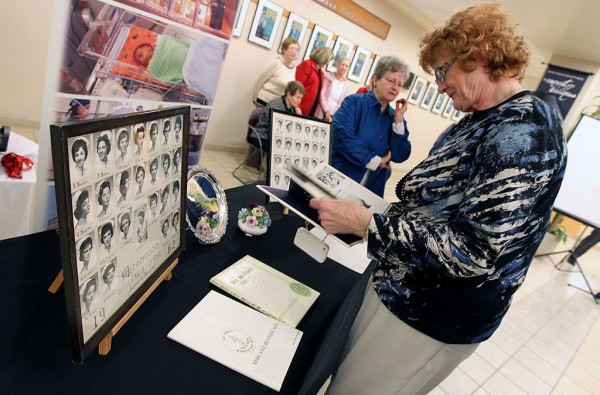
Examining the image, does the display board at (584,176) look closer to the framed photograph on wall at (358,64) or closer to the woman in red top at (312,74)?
the woman in red top at (312,74)

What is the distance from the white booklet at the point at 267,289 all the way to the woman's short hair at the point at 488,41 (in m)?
0.74

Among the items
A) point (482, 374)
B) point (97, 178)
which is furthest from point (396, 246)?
point (482, 374)

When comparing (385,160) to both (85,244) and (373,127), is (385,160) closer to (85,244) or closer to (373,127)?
(373,127)

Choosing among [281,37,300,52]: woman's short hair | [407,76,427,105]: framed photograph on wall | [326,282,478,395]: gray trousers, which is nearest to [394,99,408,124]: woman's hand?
[326,282,478,395]: gray trousers

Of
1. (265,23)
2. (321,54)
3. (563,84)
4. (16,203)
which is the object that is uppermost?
(563,84)

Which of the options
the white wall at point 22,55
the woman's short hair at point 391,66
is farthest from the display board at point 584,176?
the white wall at point 22,55

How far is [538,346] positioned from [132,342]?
3509 millimetres

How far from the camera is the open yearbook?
970 mm

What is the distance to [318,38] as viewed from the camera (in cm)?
509

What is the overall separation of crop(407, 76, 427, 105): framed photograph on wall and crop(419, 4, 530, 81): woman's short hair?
7106 millimetres

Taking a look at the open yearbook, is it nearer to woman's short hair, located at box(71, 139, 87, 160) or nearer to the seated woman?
woman's short hair, located at box(71, 139, 87, 160)

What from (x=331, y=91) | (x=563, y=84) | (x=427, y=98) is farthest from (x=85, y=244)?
(x=427, y=98)

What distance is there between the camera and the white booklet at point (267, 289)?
891mm

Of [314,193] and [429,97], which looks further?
[429,97]
